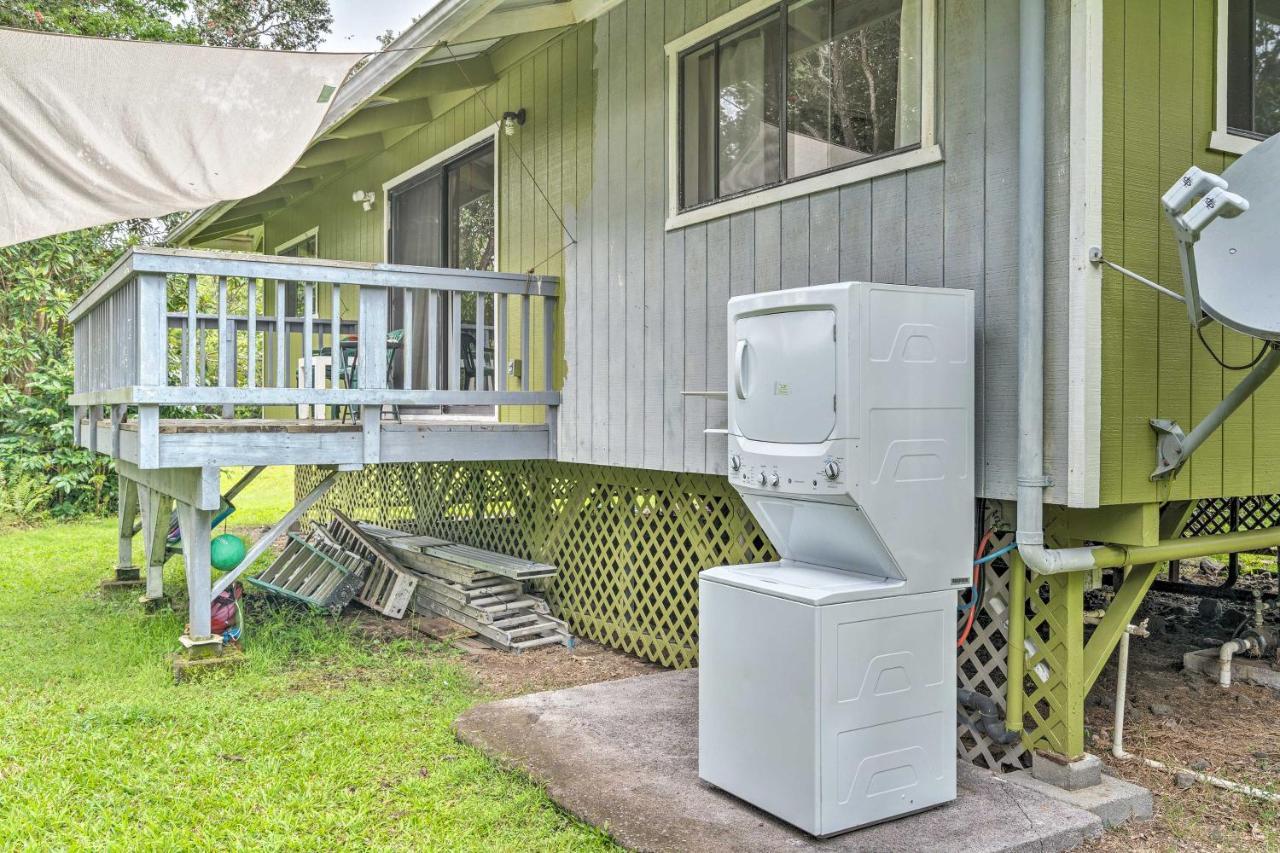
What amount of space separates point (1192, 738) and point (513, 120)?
531 centimetres

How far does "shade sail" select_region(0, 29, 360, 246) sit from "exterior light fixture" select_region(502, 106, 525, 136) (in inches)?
84.8

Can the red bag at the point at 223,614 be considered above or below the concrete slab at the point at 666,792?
above

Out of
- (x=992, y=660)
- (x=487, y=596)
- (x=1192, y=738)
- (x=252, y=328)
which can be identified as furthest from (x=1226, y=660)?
(x=252, y=328)

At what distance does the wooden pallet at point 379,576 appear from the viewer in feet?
20.7

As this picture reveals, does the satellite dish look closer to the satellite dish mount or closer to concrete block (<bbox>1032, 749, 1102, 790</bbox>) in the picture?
the satellite dish mount

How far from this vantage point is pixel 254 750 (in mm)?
3879

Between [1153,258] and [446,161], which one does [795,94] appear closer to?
[1153,258]

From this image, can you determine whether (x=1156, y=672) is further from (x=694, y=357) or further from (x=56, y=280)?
(x=56, y=280)

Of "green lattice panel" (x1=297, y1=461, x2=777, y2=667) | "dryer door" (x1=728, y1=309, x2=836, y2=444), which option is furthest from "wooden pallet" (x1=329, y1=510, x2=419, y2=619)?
"dryer door" (x1=728, y1=309, x2=836, y2=444)

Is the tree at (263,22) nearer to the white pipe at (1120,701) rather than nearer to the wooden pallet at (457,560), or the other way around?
the wooden pallet at (457,560)

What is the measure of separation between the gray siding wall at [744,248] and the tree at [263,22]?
1449cm

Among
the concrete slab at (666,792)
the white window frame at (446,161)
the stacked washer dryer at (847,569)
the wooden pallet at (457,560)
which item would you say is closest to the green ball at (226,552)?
the wooden pallet at (457,560)

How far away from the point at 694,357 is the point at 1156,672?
272 centimetres

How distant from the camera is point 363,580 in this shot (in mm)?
6668
